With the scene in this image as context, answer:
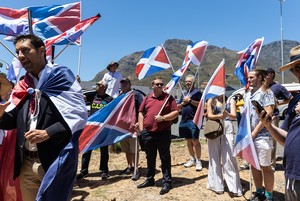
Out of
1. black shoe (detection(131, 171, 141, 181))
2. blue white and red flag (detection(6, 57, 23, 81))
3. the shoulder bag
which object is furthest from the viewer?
blue white and red flag (detection(6, 57, 23, 81))

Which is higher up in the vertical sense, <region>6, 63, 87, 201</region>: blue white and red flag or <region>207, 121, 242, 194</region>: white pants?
<region>6, 63, 87, 201</region>: blue white and red flag

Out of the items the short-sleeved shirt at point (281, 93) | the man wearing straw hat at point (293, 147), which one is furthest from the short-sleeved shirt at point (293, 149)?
the short-sleeved shirt at point (281, 93)

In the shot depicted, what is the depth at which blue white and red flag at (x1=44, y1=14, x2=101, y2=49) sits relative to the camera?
6.54 m

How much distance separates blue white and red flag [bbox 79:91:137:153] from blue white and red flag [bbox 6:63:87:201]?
3032 mm

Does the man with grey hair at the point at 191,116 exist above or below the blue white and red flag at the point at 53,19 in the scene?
below

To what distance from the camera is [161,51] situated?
7.03 meters

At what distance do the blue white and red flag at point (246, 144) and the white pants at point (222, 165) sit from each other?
2.01 ft

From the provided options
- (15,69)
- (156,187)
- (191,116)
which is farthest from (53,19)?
(156,187)

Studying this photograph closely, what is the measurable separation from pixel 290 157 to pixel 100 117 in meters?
4.20

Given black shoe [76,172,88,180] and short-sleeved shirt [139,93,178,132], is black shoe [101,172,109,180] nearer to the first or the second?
black shoe [76,172,88,180]

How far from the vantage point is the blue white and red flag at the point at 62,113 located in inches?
100.0

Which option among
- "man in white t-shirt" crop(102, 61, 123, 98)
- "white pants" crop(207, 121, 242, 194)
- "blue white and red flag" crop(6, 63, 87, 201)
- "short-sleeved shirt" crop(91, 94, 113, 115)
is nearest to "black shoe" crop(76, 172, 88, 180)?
"short-sleeved shirt" crop(91, 94, 113, 115)

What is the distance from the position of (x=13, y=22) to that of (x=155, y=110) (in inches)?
155

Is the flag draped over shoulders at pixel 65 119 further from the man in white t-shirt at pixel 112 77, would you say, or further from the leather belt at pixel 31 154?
the man in white t-shirt at pixel 112 77
